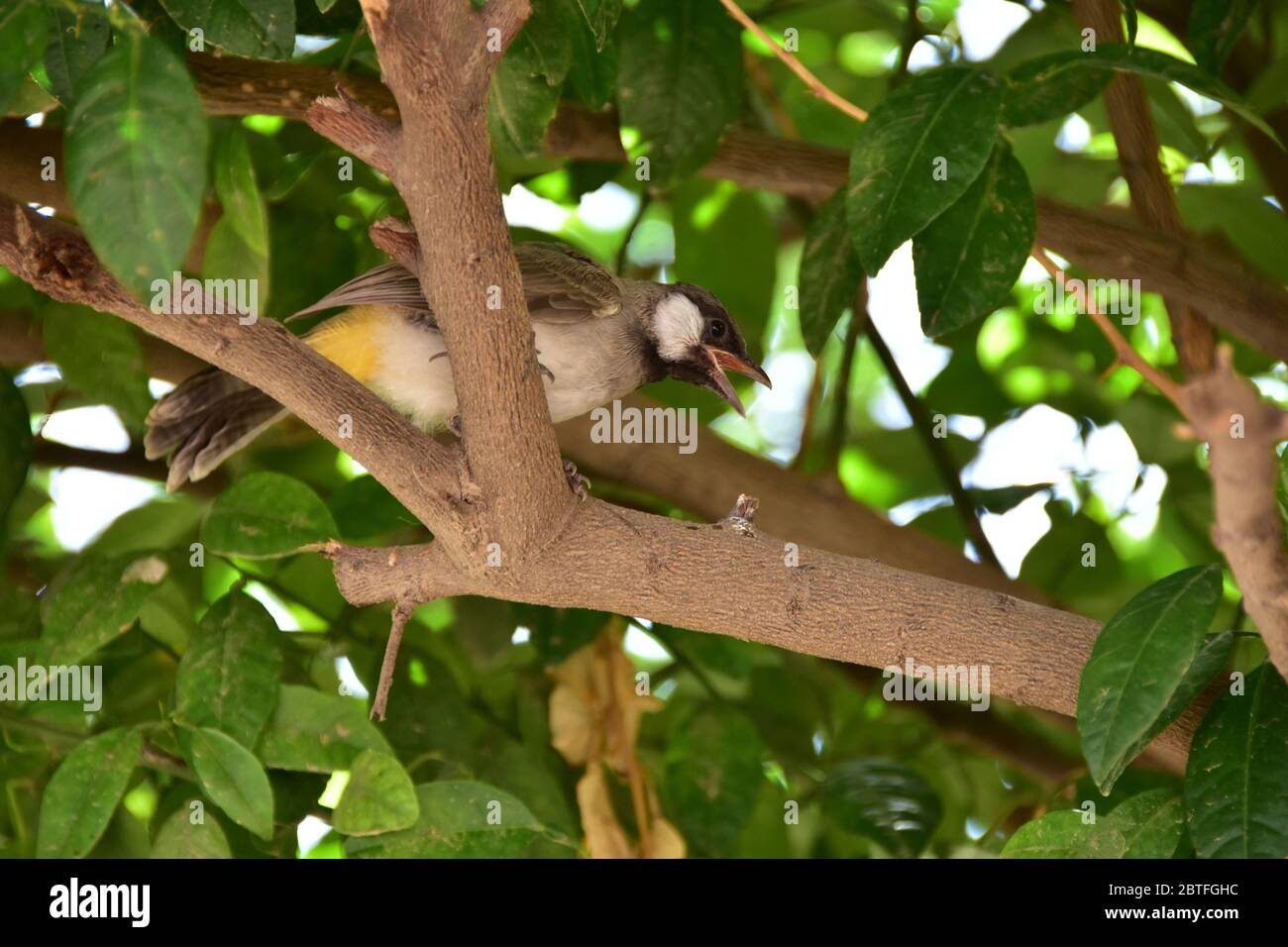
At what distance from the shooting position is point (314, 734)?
88.1 inches

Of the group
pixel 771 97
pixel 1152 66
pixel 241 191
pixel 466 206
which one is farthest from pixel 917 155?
pixel 771 97

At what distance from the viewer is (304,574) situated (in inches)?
122

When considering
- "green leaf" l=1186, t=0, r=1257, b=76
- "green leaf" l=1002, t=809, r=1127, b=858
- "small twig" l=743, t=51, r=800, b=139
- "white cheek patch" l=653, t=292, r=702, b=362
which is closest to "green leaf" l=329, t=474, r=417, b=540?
"white cheek patch" l=653, t=292, r=702, b=362

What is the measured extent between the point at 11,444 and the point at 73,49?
817 mm

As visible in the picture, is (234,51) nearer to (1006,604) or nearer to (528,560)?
(528,560)

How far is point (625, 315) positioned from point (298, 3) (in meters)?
1.05

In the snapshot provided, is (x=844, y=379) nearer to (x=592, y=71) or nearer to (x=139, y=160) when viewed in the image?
(x=592, y=71)

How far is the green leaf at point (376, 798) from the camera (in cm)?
214

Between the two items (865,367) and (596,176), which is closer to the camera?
(596,176)

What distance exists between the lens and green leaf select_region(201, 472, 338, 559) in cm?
228

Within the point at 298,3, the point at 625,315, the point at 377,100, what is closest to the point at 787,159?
the point at 625,315

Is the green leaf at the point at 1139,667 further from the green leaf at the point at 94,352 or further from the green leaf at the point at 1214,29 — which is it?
the green leaf at the point at 94,352

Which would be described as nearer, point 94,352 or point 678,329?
point 94,352

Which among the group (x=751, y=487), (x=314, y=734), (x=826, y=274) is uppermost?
(x=826, y=274)
